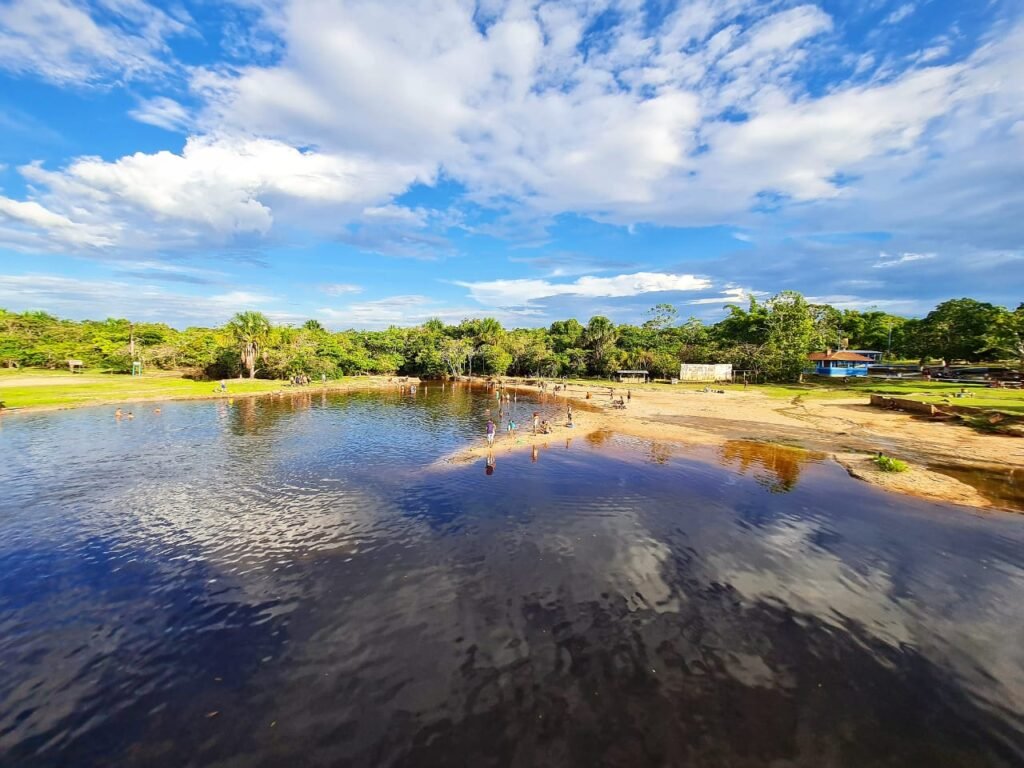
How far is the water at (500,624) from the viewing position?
1062cm

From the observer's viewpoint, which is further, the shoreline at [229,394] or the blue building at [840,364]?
the blue building at [840,364]

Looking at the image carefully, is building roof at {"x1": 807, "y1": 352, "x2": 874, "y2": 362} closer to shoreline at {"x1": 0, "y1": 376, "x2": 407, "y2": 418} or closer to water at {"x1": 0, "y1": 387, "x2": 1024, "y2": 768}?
water at {"x1": 0, "y1": 387, "x2": 1024, "y2": 768}

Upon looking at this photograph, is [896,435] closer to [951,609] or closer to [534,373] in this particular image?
[951,609]

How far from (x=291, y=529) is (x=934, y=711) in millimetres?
25350

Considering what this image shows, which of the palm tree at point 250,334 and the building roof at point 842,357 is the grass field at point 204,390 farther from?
the building roof at point 842,357

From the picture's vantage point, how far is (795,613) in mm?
15484

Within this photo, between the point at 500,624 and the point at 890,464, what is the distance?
109 ft

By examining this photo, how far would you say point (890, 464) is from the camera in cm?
3139

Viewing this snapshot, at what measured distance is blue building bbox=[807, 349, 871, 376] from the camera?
94750mm

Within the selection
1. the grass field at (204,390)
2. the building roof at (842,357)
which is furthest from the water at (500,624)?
the building roof at (842,357)

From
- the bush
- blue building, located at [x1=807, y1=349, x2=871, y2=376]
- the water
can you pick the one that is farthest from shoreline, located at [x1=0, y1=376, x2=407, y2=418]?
blue building, located at [x1=807, y1=349, x2=871, y2=376]

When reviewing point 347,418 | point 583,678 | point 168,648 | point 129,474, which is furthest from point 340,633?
point 347,418

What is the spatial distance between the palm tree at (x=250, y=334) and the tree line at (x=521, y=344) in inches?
8.5

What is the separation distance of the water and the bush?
607 cm
